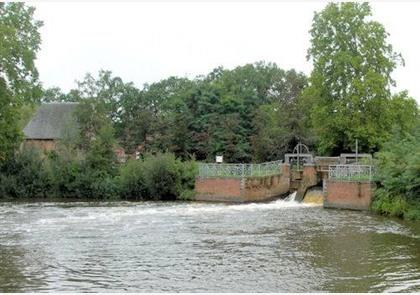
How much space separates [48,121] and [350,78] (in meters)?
37.5

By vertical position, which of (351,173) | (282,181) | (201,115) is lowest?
(282,181)

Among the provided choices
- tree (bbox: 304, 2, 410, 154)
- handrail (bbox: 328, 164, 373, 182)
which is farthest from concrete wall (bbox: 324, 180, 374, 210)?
tree (bbox: 304, 2, 410, 154)

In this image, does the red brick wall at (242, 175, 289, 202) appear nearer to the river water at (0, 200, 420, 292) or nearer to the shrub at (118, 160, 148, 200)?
the river water at (0, 200, 420, 292)

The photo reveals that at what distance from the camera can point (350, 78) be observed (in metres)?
46.8

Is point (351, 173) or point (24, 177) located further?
point (24, 177)

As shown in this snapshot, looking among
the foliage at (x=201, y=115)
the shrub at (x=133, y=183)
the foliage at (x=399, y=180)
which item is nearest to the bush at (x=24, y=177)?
the foliage at (x=201, y=115)

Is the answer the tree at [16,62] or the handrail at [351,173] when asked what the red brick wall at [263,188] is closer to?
the handrail at [351,173]

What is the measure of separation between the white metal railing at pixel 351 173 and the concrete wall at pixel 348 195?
0.43 metres

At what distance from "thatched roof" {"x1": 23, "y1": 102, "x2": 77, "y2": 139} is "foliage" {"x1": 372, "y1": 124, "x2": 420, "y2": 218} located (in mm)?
41285

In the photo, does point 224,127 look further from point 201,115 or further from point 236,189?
point 236,189

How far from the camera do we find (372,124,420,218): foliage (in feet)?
99.5

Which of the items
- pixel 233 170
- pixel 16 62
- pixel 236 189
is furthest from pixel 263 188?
pixel 16 62

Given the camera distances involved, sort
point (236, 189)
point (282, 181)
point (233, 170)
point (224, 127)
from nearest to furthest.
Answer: point (236, 189)
point (233, 170)
point (282, 181)
point (224, 127)

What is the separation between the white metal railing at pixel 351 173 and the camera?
117 feet
